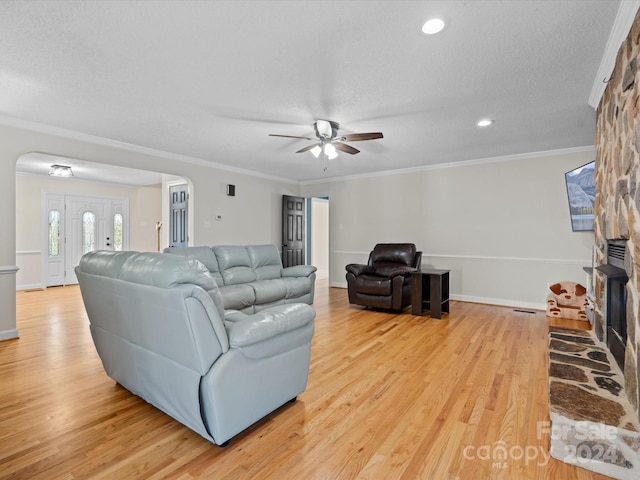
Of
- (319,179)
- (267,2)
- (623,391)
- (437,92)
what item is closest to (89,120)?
(267,2)

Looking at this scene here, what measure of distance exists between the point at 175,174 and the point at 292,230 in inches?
110

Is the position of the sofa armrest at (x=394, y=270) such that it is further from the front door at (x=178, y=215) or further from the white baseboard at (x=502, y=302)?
the front door at (x=178, y=215)

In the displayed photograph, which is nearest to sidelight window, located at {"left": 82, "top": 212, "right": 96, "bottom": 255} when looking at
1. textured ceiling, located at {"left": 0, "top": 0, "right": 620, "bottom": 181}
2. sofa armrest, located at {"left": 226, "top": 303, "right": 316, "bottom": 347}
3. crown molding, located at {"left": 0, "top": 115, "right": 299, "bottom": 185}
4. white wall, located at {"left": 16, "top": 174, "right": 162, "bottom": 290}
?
white wall, located at {"left": 16, "top": 174, "right": 162, "bottom": 290}

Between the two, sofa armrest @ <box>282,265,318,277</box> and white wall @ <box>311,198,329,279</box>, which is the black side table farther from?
white wall @ <box>311,198,329,279</box>

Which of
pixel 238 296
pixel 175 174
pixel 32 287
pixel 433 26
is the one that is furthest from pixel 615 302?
pixel 32 287

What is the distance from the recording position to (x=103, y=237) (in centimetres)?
773

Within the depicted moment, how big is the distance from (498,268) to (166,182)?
622cm

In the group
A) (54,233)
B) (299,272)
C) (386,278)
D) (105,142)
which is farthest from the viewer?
(54,233)

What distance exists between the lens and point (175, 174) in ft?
16.9

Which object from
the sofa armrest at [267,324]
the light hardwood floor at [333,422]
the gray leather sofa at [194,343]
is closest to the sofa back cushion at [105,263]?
the gray leather sofa at [194,343]

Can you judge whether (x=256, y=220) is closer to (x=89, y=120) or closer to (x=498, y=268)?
(x=89, y=120)

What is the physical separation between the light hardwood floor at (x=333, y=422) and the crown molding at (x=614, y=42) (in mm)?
2342

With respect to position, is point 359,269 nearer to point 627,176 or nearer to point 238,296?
point 238,296

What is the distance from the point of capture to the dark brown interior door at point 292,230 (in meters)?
7.04
